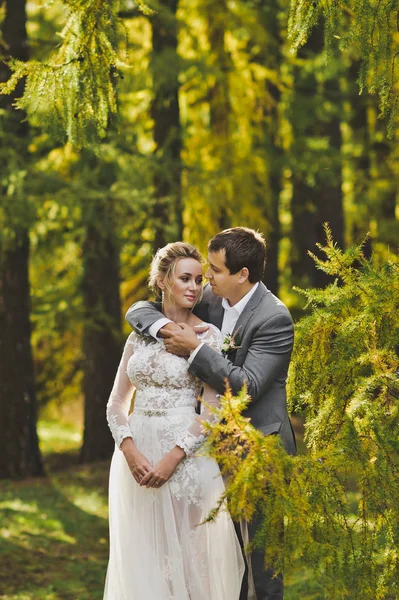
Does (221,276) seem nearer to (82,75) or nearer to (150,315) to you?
(150,315)

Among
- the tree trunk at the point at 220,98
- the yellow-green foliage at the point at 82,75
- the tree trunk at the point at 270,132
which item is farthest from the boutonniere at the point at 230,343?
the tree trunk at the point at 270,132

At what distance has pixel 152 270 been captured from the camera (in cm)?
469

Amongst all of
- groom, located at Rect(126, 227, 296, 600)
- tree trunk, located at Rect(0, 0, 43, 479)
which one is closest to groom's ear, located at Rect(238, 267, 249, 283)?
groom, located at Rect(126, 227, 296, 600)

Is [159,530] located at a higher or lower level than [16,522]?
higher

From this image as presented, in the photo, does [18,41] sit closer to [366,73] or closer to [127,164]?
[127,164]

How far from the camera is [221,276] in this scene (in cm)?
441

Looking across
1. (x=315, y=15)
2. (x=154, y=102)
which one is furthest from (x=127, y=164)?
(x=315, y=15)

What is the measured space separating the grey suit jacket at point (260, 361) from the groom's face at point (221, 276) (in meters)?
0.15

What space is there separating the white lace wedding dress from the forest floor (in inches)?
22.7

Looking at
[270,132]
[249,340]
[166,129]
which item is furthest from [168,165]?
[249,340]

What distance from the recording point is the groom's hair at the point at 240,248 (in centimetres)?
436

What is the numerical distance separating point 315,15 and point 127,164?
6760mm

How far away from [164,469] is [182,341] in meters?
0.68

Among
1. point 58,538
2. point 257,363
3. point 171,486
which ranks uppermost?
point 257,363
